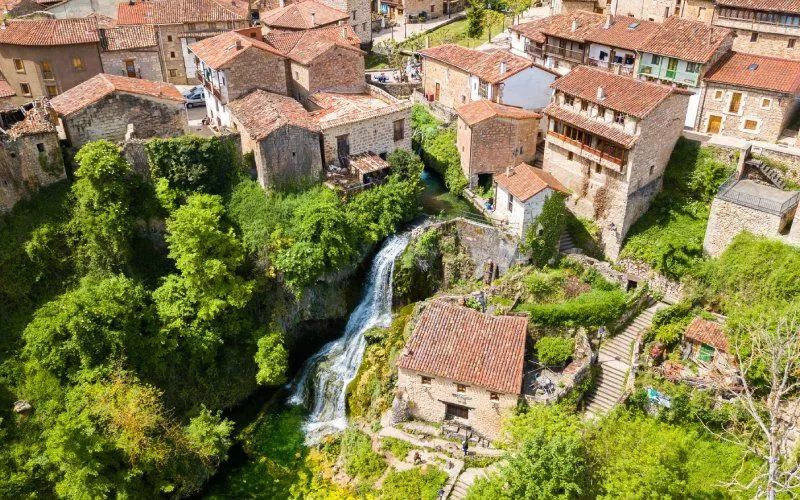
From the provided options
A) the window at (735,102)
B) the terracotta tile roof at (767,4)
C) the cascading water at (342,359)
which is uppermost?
the terracotta tile roof at (767,4)

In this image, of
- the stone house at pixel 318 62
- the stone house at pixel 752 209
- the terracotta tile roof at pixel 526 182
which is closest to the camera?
the stone house at pixel 752 209

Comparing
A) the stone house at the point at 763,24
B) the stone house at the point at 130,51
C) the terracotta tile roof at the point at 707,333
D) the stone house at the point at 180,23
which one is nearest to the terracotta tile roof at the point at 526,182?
the terracotta tile roof at the point at 707,333

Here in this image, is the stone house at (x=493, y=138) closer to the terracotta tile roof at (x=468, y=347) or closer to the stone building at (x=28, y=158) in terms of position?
the terracotta tile roof at (x=468, y=347)

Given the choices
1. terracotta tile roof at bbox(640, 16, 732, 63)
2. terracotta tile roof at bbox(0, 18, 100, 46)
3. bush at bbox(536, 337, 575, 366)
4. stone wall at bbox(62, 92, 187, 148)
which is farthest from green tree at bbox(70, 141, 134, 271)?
terracotta tile roof at bbox(640, 16, 732, 63)

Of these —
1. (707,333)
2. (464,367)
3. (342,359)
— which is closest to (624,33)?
(707,333)

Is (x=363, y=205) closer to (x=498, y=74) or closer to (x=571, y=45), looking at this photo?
(x=498, y=74)

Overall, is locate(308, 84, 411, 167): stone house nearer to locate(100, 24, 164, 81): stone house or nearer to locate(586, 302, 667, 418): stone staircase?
locate(100, 24, 164, 81): stone house
